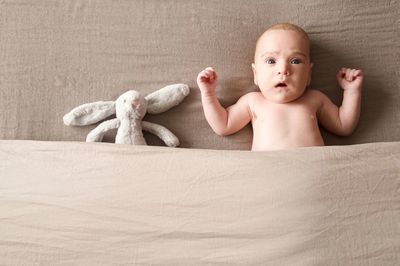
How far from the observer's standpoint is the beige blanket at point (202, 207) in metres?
0.87

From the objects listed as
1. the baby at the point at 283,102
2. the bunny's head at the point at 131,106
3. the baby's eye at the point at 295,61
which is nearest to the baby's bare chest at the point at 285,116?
the baby at the point at 283,102

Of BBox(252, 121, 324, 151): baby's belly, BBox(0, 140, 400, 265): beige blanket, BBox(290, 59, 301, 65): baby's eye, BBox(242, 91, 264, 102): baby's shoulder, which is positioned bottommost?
BBox(0, 140, 400, 265): beige blanket

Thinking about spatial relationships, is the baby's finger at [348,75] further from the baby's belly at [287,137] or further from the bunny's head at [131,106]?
the bunny's head at [131,106]

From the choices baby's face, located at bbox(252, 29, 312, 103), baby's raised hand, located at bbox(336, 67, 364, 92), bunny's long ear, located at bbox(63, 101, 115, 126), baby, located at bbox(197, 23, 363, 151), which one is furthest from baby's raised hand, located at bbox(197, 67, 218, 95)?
baby's raised hand, located at bbox(336, 67, 364, 92)

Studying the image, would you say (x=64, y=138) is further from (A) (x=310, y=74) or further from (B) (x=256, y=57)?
(A) (x=310, y=74)

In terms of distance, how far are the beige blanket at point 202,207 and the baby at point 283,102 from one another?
131 mm

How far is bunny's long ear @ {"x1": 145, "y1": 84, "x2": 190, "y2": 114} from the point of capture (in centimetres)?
110

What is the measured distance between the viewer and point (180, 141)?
1.12 m

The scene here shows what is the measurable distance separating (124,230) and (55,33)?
1.84ft

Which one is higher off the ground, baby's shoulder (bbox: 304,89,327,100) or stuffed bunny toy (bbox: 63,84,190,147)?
baby's shoulder (bbox: 304,89,327,100)

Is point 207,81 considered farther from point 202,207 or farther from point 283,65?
point 202,207

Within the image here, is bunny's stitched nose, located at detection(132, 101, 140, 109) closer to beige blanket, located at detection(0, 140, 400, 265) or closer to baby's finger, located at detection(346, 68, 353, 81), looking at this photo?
beige blanket, located at detection(0, 140, 400, 265)

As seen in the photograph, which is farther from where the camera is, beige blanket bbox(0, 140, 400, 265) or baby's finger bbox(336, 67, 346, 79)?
baby's finger bbox(336, 67, 346, 79)

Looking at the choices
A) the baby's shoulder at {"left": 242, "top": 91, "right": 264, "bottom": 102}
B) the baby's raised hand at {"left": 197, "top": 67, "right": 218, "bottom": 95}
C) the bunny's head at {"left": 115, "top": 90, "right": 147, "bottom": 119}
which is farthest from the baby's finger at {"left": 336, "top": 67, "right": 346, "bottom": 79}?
the bunny's head at {"left": 115, "top": 90, "right": 147, "bottom": 119}
